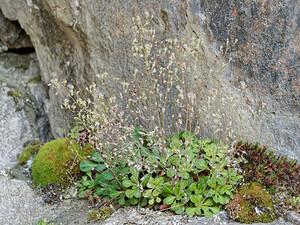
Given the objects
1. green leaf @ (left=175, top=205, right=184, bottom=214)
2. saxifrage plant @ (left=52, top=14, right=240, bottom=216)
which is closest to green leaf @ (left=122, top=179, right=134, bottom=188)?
saxifrage plant @ (left=52, top=14, right=240, bottom=216)

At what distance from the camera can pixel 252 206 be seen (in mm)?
3594

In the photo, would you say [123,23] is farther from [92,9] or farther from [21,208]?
[21,208]

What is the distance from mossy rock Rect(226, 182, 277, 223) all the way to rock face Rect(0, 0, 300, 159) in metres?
0.79

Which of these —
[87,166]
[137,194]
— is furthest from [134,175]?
[87,166]

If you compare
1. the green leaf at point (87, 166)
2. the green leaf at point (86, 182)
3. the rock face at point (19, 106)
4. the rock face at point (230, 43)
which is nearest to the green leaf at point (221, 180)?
the rock face at point (230, 43)

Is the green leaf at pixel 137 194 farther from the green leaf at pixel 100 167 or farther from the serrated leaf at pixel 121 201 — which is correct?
the green leaf at pixel 100 167

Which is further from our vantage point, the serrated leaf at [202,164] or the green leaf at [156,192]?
the serrated leaf at [202,164]

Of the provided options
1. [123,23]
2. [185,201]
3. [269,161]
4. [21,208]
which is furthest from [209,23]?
[21,208]

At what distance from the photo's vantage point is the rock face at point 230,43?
403 centimetres

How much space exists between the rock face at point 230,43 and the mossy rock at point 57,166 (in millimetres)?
1385

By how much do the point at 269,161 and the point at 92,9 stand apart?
3729 mm

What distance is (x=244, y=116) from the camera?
14.3ft

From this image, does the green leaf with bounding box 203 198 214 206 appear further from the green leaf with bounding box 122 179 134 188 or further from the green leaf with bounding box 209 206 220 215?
the green leaf with bounding box 122 179 134 188

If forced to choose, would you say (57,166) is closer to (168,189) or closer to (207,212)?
(168,189)
